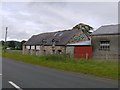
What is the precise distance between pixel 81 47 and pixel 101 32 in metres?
4.83

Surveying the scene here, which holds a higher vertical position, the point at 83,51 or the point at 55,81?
the point at 83,51

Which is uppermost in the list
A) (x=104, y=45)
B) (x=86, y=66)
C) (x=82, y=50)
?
(x=104, y=45)

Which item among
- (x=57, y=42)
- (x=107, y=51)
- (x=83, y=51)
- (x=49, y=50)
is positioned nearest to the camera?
(x=107, y=51)

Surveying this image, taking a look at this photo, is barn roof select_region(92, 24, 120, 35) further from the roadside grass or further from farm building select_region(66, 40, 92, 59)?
the roadside grass

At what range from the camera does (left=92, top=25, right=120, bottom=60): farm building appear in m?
44.0

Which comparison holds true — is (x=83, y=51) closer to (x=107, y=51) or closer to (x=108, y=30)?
(x=107, y=51)

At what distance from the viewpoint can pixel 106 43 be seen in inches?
1820

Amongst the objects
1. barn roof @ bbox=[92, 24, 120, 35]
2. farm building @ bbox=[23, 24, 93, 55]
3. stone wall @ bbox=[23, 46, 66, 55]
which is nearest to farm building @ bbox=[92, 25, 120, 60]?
barn roof @ bbox=[92, 24, 120, 35]

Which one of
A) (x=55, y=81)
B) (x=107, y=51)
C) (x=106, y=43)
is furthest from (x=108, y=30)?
(x=55, y=81)

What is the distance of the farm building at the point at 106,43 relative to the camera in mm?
44022

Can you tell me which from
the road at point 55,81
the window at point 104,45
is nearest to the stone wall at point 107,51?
the window at point 104,45

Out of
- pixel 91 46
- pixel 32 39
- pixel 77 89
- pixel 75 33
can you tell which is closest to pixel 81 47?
pixel 91 46

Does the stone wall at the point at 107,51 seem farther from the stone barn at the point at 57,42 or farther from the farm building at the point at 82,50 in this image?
the stone barn at the point at 57,42

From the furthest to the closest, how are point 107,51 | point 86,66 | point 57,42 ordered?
point 57,42, point 107,51, point 86,66
